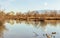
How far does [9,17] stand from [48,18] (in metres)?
2.43

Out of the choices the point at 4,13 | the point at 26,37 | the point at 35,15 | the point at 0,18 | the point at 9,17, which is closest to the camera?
the point at 26,37

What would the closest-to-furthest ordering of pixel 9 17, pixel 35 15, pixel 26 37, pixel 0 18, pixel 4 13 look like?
1. pixel 26 37
2. pixel 0 18
3. pixel 4 13
4. pixel 9 17
5. pixel 35 15

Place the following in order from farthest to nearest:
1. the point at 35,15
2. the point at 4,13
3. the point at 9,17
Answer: the point at 35,15
the point at 9,17
the point at 4,13

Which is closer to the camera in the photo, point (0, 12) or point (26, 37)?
point (26, 37)

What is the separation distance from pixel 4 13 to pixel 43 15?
2.77 meters

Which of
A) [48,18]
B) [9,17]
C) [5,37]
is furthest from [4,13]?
[5,37]

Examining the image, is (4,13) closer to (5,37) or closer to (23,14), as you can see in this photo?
(23,14)

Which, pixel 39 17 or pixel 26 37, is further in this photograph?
pixel 39 17

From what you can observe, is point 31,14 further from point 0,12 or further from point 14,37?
point 14,37

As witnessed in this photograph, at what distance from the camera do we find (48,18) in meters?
11.2

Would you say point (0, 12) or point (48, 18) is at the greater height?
point (0, 12)

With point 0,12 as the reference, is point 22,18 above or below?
below

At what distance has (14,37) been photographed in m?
5.46

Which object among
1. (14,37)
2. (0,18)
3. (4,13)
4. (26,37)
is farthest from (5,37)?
(4,13)
